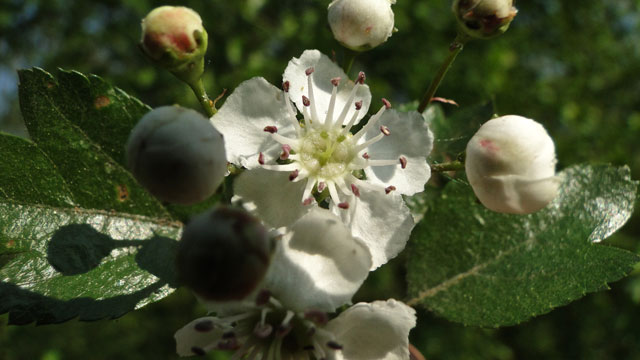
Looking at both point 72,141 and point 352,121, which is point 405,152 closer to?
point 352,121

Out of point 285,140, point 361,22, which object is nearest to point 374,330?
point 285,140

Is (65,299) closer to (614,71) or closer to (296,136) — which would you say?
(296,136)

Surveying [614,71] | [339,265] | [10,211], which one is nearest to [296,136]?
[339,265]

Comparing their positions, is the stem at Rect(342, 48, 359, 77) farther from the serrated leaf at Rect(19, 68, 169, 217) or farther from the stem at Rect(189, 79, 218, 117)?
the serrated leaf at Rect(19, 68, 169, 217)

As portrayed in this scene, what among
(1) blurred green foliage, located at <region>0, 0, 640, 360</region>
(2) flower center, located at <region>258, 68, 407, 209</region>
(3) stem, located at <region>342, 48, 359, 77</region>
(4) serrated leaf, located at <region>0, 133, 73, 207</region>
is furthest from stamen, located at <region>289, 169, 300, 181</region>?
(1) blurred green foliage, located at <region>0, 0, 640, 360</region>

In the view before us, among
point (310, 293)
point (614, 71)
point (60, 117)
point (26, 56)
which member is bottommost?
point (614, 71)

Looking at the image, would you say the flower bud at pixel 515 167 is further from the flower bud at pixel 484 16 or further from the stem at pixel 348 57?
the stem at pixel 348 57
